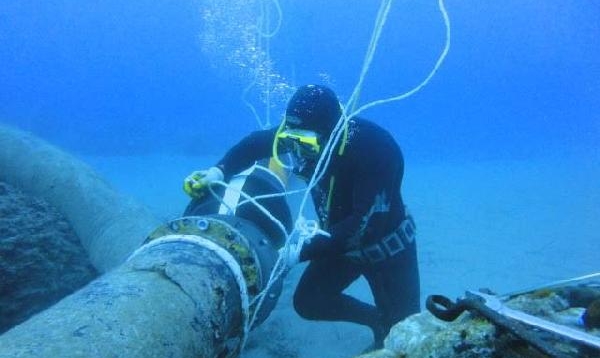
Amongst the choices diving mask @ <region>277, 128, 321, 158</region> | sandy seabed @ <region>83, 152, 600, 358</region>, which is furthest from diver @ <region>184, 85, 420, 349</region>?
sandy seabed @ <region>83, 152, 600, 358</region>

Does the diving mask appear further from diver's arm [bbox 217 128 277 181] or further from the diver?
diver's arm [bbox 217 128 277 181]

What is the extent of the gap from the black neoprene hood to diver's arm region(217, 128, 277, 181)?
78 centimetres

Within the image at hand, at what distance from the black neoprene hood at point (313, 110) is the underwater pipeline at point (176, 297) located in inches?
24.2

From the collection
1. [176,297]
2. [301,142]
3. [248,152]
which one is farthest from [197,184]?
[176,297]

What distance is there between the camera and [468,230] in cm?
938

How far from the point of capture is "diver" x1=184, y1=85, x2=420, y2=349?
3.15 metres

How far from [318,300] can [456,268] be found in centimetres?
397

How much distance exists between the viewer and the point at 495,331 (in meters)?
1.21

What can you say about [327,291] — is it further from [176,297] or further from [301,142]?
[176,297]

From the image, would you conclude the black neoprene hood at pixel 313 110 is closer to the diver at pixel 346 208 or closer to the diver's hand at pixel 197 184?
the diver at pixel 346 208

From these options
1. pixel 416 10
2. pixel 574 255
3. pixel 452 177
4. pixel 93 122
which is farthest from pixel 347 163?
pixel 416 10

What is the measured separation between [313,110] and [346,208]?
36.1 inches

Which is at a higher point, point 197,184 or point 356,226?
point 197,184

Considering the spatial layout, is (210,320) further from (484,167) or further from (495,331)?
(484,167)
